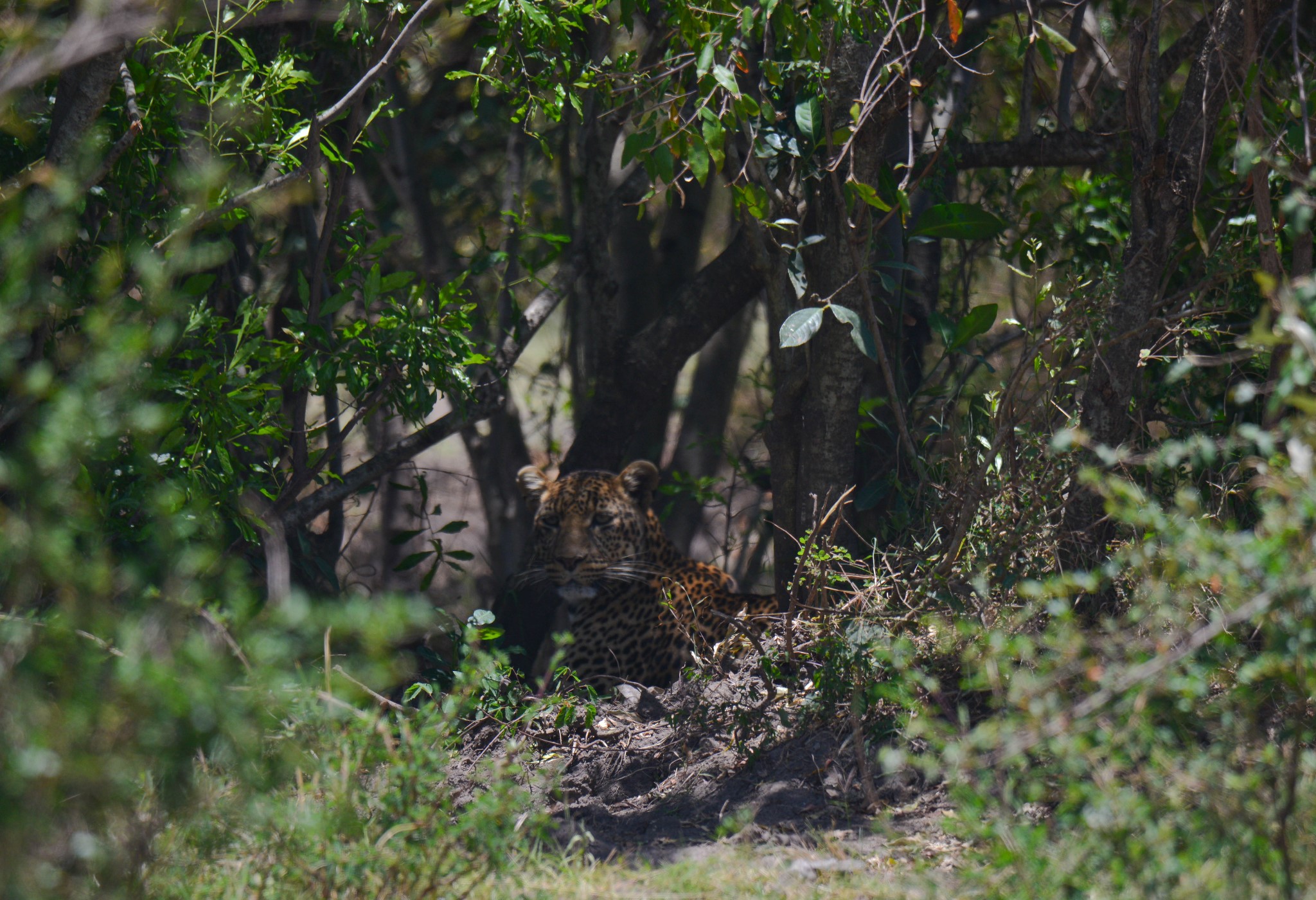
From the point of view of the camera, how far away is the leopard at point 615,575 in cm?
559

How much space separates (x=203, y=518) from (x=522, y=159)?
3848mm

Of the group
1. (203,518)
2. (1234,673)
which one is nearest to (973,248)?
(1234,673)

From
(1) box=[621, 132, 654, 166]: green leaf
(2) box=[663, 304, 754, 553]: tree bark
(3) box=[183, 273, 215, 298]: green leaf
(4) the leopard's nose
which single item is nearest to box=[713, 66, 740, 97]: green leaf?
(1) box=[621, 132, 654, 166]: green leaf

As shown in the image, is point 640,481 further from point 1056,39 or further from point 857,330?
point 1056,39

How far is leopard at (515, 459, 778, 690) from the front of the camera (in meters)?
5.59

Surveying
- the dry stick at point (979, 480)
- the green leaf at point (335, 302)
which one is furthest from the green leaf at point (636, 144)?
the dry stick at point (979, 480)

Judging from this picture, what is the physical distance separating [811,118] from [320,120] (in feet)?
6.37

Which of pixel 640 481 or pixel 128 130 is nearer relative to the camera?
pixel 128 130

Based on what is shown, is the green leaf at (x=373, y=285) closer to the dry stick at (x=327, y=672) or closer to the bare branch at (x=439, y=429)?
the bare branch at (x=439, y=429)

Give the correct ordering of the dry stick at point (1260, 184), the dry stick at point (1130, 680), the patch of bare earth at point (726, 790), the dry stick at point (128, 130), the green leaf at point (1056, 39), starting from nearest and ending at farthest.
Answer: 1. the dry stick at point (1130, 680)
2. the patch of bare earth at point (726, 790)
3. the dry stick at point (128, 130)
4. the dry stick at point (1260, 184)
5. the green leaf at point (1056, 39)

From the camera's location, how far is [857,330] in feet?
14.4

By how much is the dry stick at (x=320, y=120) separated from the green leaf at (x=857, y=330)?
1777 millimetres

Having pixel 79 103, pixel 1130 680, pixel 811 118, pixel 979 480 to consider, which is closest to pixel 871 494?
pixel 979 480

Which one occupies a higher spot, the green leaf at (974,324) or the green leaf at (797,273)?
the green leaf at (797,273)
